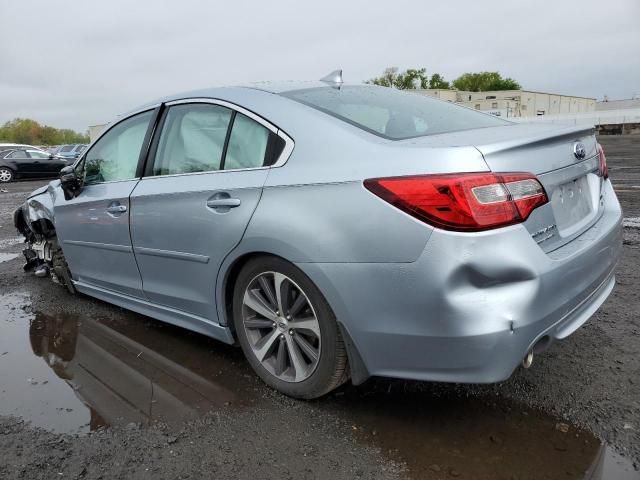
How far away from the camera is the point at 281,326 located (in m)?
2.69

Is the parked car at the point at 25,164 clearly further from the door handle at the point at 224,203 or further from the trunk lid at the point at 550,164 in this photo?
the trunk lid at the point at 550,164

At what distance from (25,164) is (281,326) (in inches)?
915

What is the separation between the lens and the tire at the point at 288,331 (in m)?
2.46

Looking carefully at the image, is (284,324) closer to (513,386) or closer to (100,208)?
(513,386)

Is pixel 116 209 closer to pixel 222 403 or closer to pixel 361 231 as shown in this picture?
pixel 222 403

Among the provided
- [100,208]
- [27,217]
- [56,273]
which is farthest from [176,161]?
[27,217]

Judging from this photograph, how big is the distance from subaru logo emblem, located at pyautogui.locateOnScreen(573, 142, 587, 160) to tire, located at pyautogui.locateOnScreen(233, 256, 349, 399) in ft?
4.64

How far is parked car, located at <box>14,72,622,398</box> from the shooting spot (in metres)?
2.07

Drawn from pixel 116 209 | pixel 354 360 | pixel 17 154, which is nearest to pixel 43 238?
pixel 116 209

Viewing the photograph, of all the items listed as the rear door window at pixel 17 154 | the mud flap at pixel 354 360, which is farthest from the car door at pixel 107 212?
the rear door window at pixel 17 154

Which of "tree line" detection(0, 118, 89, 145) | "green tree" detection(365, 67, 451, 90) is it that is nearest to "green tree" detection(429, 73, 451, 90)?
"green tree" detection(365, 67, 451, 90)

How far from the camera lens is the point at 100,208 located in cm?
376

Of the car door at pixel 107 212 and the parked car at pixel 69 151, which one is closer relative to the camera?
the car door at pixel 107 212

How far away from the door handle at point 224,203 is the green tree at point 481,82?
4469 inches
